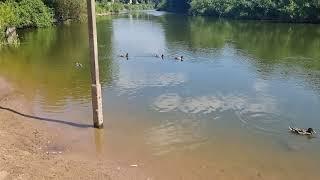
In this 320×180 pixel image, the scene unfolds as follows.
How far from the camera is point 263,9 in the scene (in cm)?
9156

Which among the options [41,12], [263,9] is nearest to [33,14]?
[41,12]

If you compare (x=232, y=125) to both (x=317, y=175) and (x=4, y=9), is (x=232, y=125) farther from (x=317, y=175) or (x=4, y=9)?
(x=4, y=9)

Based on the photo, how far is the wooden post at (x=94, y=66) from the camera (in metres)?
16.8

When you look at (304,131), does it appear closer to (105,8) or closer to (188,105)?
(188,105)

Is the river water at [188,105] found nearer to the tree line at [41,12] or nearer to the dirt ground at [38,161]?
the dirt ground at [38,161]

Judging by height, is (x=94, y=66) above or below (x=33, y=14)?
below

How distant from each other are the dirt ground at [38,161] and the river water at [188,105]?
0.91 metres

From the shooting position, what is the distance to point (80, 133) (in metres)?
18.1

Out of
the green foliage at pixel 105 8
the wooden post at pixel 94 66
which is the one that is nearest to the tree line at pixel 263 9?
the green foliage at pixel 105 8

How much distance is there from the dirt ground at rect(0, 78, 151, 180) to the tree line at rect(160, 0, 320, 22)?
7017cm

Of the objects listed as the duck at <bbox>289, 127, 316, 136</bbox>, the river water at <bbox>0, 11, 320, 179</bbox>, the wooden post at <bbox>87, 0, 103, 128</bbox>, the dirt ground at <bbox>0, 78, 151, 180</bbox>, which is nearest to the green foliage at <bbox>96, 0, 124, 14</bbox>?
the river water at <bbox>0, 11, 320, 179</bbox>

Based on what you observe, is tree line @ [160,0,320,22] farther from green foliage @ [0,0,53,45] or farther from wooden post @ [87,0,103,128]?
wooden post @ [87,0,103,128]

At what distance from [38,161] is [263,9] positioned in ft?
274

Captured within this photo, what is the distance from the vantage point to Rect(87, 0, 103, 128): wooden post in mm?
16797
